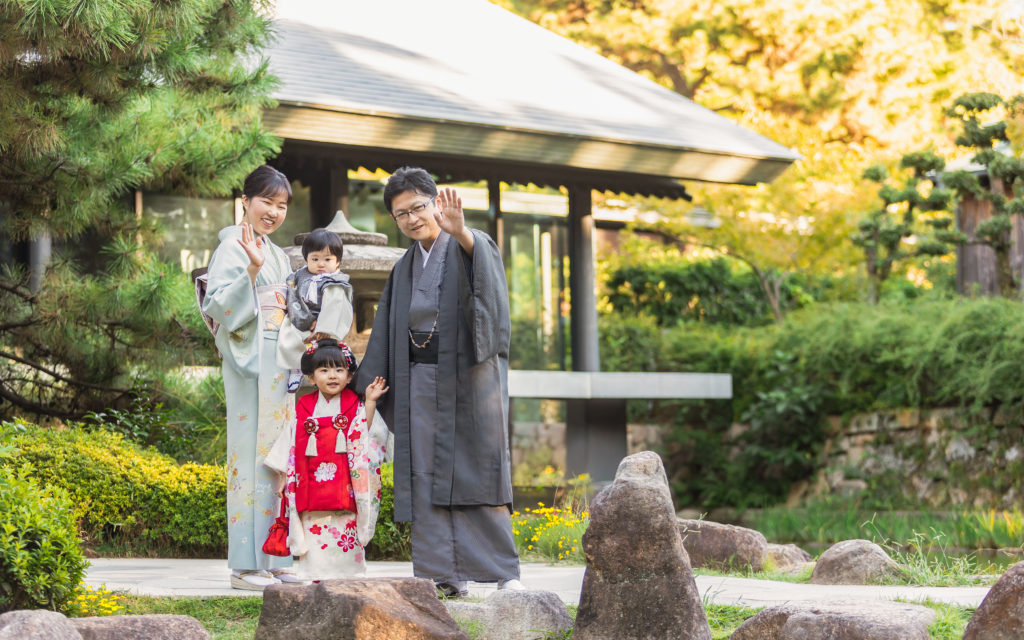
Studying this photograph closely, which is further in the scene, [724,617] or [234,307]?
[234,307]

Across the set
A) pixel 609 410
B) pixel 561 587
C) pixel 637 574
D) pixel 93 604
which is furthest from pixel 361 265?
pixel 609 410

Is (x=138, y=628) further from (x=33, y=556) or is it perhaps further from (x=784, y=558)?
(x=784, y=558)

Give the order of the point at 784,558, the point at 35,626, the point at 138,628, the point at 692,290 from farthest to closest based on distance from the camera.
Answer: the point at 692,290 → the point at 784,558 → the point at 138,628 → the point at 35,626

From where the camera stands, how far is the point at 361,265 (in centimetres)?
637

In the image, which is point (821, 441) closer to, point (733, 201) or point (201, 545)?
point (733, 201)

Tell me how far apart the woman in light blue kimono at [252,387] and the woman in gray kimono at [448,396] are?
470mm

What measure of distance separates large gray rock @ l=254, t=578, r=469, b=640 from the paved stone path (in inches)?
36.3

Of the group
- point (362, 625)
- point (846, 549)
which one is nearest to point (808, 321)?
point (846, 549)

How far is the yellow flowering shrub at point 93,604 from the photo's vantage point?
3.82 metres

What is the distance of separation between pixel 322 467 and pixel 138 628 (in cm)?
123

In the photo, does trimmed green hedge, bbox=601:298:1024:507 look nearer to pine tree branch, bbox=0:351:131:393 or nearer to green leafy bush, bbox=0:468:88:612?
pine tree branch, bbox=0:351:131:393

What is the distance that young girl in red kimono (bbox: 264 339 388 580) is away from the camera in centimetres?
450

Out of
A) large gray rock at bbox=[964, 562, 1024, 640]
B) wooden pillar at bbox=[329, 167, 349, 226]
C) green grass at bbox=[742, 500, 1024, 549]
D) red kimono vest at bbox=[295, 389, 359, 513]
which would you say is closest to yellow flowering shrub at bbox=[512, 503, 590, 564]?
red kimono vest at bbox=[295, 389, 359, 513]

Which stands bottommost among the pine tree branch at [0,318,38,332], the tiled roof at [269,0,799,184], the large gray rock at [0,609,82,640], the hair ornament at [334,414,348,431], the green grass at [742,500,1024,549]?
the green grass at [742,500,1024,549]
